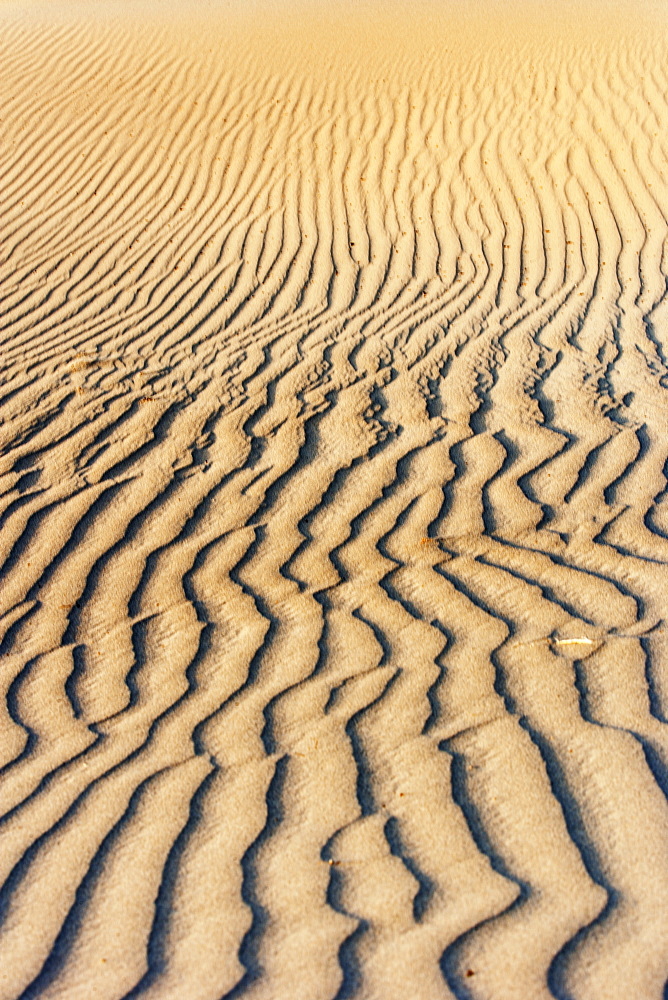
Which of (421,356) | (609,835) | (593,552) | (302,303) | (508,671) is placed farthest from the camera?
(302,303)

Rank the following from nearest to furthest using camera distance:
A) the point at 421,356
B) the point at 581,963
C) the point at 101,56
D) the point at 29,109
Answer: the point at 581,963 < the point at 421,356 < the point at 29,109 < the point at 101,56

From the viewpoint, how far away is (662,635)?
311 centimetres

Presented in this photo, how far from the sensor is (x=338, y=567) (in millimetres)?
3691

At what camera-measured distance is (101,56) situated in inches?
460

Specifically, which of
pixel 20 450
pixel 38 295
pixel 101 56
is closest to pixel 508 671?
pixel 20 450

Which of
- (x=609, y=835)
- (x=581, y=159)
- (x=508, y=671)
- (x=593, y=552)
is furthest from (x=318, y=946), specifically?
(x=581, y=159)

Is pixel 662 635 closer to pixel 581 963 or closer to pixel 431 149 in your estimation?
pixel 581 963

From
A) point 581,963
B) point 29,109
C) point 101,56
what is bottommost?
point 581,963

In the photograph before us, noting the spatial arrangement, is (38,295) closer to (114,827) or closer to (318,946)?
(114,827)

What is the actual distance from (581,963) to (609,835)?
15.6 inches

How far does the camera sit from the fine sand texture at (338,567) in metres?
2.17

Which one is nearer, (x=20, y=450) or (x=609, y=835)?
(x=609, y=835)

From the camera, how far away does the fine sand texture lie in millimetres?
2174

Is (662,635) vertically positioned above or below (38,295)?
below
